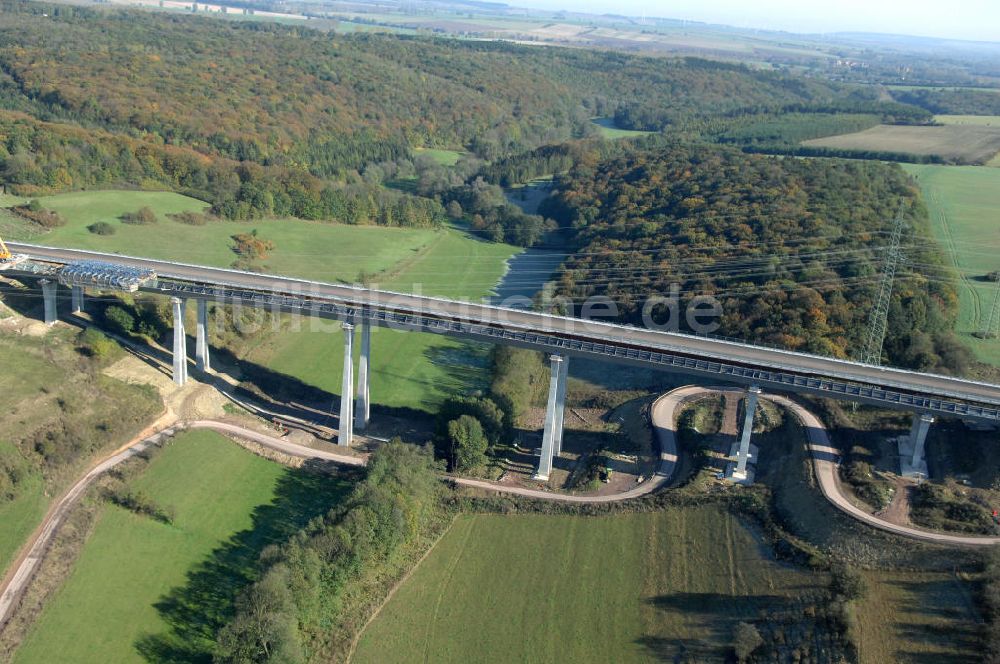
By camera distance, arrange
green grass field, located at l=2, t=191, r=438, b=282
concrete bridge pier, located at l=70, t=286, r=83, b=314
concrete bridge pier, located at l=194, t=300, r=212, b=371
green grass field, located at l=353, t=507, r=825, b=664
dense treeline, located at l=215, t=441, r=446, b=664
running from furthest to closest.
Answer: green grass field, located at l=2, t=191, r=438, b=282 → concrete bridge pier, located at l=70, t=286, r=83, b=314 → concrete bridge pier, located at l=194, t=300, r=212, b=371 → green grass field, located at l=353, t=507, r=825, b=664 → dense treeline, located at l=215, t=441, r=446, b=664

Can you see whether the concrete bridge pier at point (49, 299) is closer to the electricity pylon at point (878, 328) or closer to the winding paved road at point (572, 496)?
the winding paved road at point (572, 496)

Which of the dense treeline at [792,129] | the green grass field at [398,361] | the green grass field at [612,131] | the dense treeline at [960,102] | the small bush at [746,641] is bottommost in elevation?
the green grass field at [398,361]

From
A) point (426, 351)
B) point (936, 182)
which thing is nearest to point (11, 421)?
point (426, 351)

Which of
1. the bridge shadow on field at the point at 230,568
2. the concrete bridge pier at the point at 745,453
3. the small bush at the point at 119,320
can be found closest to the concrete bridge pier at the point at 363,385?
the bridge shadow on field at the point at 230,568

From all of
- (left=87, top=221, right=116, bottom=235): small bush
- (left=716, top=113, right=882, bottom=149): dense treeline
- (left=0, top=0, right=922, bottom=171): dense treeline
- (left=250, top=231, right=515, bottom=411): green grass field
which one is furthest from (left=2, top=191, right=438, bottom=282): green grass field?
(left=716, top=113, right=882, bottom=149): dense treeline

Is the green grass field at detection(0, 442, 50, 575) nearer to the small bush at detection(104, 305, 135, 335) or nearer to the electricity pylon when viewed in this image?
the small bush at detection(104, 305, 135, 335)

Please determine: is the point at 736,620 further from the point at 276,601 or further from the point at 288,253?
the point at 288,253
